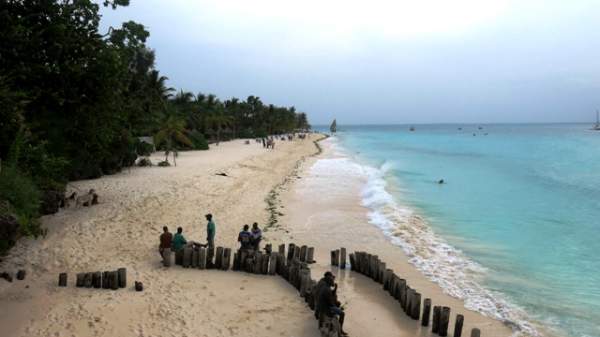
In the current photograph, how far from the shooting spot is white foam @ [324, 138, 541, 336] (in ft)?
40.3

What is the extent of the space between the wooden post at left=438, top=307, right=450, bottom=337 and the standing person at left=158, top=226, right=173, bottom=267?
25.4 feet

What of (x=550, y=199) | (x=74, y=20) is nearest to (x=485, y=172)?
(x=550, y=199)

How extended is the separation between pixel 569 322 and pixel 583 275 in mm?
5252

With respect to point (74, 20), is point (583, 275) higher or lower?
lower

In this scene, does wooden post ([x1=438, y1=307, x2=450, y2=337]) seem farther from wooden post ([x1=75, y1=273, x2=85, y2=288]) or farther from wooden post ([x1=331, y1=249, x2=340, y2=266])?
wooden post ([x1=75, y1=273, x2=85, y2=288])

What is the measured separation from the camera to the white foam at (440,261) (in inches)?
483

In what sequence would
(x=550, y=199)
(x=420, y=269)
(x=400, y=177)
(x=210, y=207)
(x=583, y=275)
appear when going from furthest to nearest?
(x=400, y=177)
(x=550, y=199)
(x=210, y=207)
(x=583, y=275)
(x=420, y=269)

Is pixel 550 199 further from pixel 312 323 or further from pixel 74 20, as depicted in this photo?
pixel 74 20

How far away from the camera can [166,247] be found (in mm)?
14391

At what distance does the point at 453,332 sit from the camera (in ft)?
34.8

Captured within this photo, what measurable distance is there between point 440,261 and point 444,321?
6347 mm

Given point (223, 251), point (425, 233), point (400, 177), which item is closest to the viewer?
point (223, 251)

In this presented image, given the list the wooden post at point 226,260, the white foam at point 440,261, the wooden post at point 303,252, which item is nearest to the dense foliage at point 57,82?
the wooden post at point 226,260

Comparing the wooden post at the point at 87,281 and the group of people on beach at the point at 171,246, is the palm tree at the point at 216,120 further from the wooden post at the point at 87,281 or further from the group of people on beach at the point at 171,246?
the wooden post at the point at 87,281
